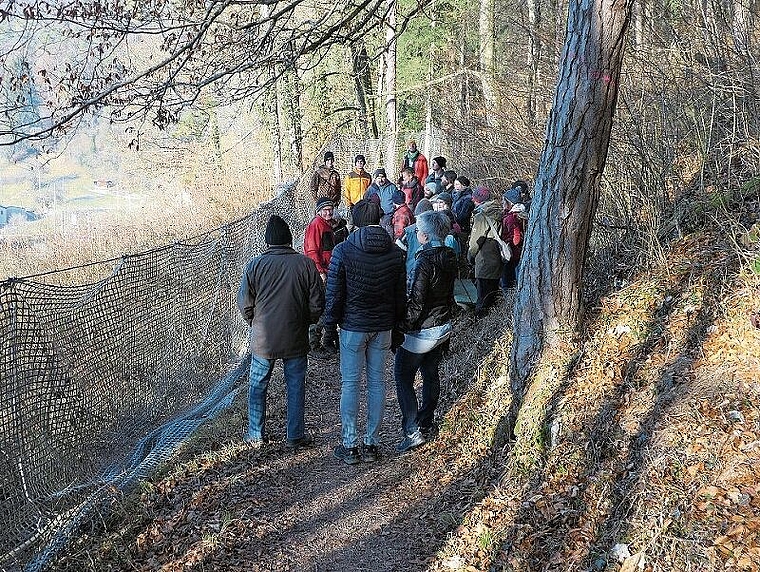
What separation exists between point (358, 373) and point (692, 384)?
108 inches

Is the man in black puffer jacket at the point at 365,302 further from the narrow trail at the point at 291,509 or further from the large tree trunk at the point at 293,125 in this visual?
the large tree trunk at the point at 293,125

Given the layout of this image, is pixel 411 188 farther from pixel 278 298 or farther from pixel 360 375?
pixel 360 375

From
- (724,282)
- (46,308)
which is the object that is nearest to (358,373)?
(46,308)

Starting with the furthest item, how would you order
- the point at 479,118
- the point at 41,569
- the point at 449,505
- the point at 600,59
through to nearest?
the point at 479,118
the point at 449,505
the point at 600,59
the point at 41,569

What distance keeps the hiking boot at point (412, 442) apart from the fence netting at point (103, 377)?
202 centimetres

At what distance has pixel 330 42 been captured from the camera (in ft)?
22.8

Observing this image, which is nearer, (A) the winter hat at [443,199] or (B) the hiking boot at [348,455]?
(B) the hiking boot at [348,455]

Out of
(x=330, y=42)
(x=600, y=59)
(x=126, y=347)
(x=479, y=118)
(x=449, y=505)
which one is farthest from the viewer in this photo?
(x=479, y=118)

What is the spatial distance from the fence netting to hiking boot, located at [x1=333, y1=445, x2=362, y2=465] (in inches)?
57.2

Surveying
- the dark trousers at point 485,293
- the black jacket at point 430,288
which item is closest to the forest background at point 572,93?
the black jacket at point 430,288

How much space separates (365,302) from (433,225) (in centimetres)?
88

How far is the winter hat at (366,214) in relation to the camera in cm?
665

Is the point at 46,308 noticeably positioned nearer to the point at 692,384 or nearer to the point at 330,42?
the point at 330,42

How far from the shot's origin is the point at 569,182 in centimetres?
530
